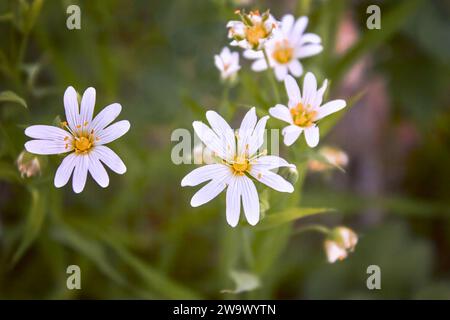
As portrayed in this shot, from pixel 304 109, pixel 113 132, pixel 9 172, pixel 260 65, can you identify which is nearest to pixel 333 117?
pixel 304 109

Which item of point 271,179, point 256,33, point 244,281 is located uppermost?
point 256,33

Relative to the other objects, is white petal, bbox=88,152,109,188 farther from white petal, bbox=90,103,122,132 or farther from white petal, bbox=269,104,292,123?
white petal, bbox=269,104,292,123

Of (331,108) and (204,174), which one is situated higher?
(331,108)

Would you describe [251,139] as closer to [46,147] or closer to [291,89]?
[291,89]

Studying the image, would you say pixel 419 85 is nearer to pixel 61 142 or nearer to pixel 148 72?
pixel 148 72

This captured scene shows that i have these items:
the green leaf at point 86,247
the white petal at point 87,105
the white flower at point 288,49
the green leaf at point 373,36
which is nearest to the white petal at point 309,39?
the white flower at point 288,49

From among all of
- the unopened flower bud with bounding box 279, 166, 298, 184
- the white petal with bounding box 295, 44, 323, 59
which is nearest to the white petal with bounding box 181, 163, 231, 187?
the unopened flower bud with bounding box 279, 166, 298, 184

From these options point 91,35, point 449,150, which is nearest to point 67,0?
point 91,35
